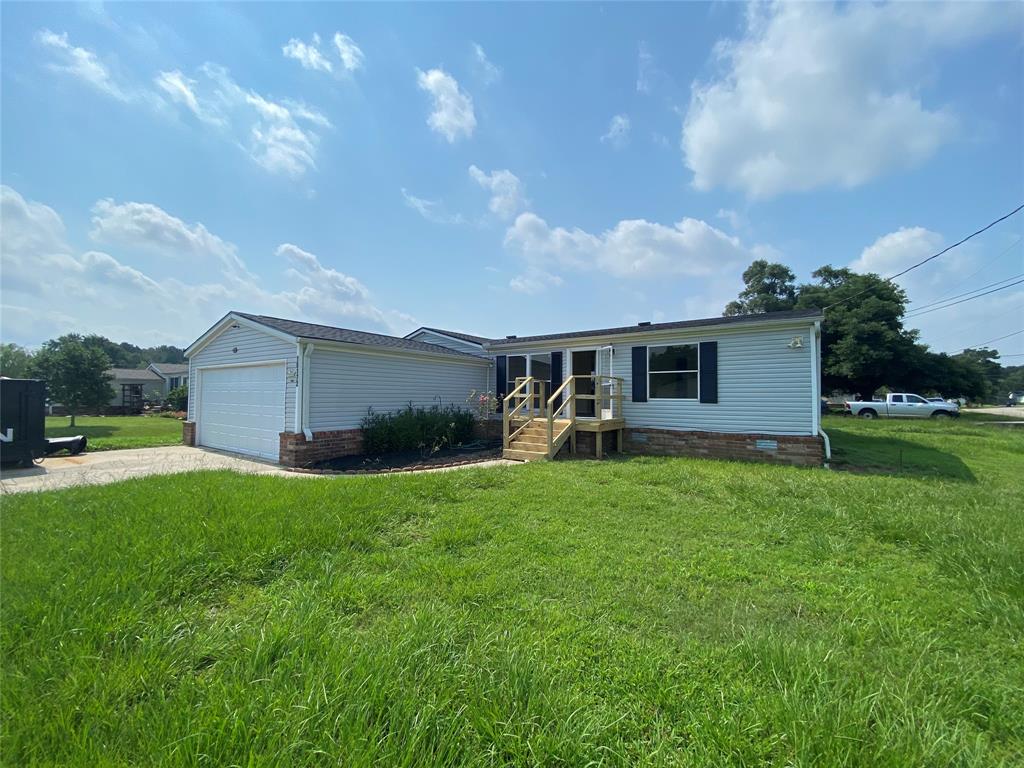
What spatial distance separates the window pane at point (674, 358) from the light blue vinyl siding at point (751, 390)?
169mm

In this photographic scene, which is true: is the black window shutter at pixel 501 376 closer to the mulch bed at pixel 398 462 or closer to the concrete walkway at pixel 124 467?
the mulch bed at pixel 398 462

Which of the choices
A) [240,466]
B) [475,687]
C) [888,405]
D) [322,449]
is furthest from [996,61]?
[888,405]

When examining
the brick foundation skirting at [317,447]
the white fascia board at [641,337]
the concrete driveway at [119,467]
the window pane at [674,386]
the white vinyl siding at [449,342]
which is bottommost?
the concrete driveway at [119,467]

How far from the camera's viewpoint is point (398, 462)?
888 cm

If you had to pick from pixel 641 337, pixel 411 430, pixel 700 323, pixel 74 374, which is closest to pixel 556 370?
pixel 641 337

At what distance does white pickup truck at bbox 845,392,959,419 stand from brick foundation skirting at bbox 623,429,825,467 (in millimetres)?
20841

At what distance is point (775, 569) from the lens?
11.7 ft

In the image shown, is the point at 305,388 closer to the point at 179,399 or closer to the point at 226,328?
the point at 226,328

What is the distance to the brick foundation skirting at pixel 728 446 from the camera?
8.72 m

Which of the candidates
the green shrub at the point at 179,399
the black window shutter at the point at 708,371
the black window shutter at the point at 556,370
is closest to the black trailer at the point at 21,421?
the black window shutter at the point at 556,370

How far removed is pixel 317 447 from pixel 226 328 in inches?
189

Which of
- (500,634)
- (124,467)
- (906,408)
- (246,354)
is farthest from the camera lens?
(906,408)

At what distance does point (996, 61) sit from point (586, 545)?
12258 mm

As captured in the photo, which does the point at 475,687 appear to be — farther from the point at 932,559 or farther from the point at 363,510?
the point at 932,559
